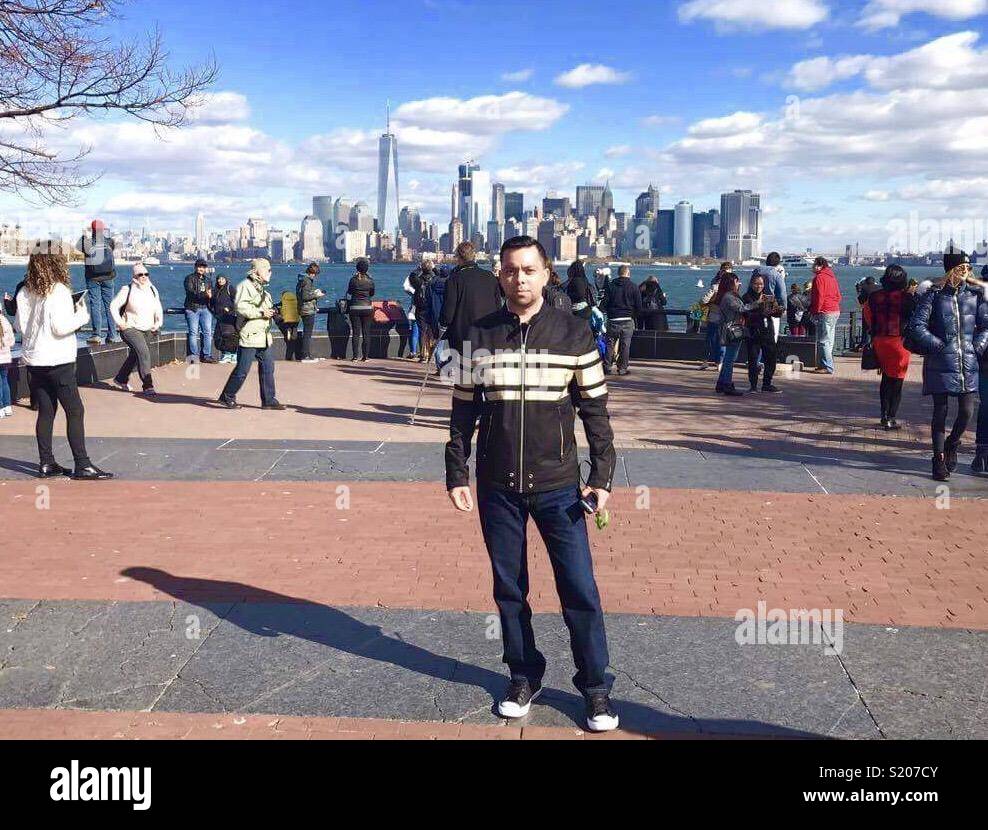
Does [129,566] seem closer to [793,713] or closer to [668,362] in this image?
[793,713]

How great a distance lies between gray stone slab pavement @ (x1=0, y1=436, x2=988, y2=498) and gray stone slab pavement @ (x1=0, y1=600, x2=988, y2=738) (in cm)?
352

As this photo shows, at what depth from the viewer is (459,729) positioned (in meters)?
4.45

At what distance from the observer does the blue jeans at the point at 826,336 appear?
1806 centimetres

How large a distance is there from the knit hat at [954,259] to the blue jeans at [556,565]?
629 centimetres

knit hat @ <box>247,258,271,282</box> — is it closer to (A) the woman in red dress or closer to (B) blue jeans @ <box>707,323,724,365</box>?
(A) the woman in red dress

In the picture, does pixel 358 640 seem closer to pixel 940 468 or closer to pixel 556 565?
pixel 556 565

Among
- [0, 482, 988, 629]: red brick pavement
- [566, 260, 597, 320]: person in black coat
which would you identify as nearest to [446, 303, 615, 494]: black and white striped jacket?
[0, 482, 988, 629]: red brick pavement

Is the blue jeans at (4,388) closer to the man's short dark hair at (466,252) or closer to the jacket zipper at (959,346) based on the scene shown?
the man's short dark hair at (466,252)

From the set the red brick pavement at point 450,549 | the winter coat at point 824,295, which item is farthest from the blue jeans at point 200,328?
the winter coat at point 824,295

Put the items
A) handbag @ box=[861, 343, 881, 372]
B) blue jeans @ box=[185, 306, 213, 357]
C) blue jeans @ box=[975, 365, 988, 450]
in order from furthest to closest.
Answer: blue jeans @ box=[185, 306, 213, 357], handbag @ box=[861, 343, 881, 372], blue jeans @ box=[975, 365, 988, 450]

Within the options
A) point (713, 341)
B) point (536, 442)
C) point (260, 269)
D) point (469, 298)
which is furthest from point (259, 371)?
point (536, 442)

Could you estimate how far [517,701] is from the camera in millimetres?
4574

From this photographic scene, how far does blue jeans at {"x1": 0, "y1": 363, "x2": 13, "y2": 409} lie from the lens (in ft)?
40.2
